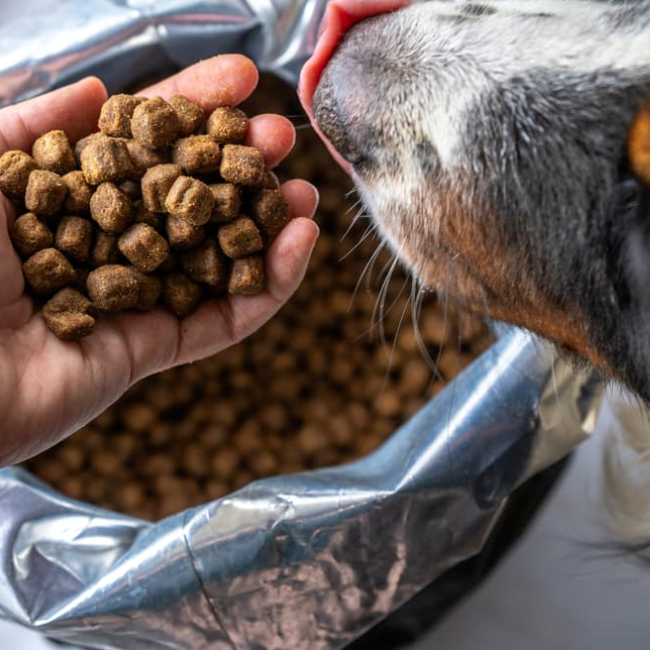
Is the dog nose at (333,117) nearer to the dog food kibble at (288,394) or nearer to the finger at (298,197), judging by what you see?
the finger at (298,197)

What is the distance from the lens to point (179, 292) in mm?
934

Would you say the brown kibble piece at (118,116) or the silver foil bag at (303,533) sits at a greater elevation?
the brown kibble piece at (118,116)

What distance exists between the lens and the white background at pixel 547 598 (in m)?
1.17

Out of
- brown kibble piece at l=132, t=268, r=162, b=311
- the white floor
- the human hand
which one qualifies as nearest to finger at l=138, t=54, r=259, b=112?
the human hand

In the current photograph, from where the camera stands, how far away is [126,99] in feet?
3.05

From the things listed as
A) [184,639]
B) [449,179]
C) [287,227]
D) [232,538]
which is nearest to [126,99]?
[287,227]

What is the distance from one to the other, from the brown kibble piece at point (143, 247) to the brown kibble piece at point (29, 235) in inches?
3.0

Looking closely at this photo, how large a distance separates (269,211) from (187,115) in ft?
0.46

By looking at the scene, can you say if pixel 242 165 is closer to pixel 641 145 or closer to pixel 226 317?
pixel 226 317

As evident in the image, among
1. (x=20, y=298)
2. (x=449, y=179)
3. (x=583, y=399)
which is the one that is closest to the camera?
(x=449, y=179)

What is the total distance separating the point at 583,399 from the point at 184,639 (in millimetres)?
537

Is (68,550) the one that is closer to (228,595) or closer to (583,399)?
(228,595)

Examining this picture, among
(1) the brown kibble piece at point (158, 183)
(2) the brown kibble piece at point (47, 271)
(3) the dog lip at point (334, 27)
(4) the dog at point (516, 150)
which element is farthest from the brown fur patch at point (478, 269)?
(2) the brown kibble piece at point (47, 271)

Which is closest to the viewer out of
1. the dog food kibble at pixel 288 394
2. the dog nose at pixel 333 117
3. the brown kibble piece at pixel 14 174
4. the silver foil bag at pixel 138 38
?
A: the dog nose at pixel 333 117
